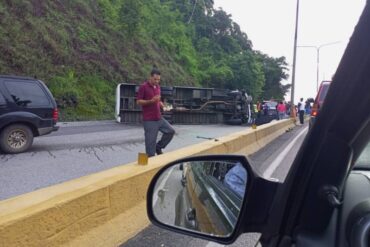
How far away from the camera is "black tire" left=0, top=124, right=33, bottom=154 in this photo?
1170cm

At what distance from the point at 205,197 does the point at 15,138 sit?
416 inches

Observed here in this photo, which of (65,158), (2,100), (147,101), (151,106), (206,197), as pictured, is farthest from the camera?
(2,100)

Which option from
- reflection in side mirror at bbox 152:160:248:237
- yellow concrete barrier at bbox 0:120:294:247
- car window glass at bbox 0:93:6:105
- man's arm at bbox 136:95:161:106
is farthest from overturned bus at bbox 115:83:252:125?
reflection in side mirror at bbox 152:160:248:237

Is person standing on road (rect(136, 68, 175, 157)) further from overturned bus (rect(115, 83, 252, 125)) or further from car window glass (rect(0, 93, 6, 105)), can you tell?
overturned bus (rect(115, 83, 252, 125))

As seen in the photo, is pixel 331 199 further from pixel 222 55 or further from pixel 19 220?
pixel 222 55

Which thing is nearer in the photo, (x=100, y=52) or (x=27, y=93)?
(x=27, y=93)

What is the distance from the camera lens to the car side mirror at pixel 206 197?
1.79 m

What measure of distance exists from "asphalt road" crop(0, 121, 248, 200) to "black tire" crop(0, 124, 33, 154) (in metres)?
0.20

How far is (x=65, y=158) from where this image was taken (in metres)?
11.2

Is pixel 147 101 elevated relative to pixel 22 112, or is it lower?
elevated

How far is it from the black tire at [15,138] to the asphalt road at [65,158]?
7.7 inches

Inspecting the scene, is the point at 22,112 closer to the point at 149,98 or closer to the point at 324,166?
the point at 149,98

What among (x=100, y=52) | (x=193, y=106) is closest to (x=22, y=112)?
(x=193, y=106)

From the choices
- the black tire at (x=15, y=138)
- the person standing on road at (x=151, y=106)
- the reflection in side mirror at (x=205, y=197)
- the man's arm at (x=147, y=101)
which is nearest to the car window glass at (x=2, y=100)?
the black tire at (x=15, y=138)
